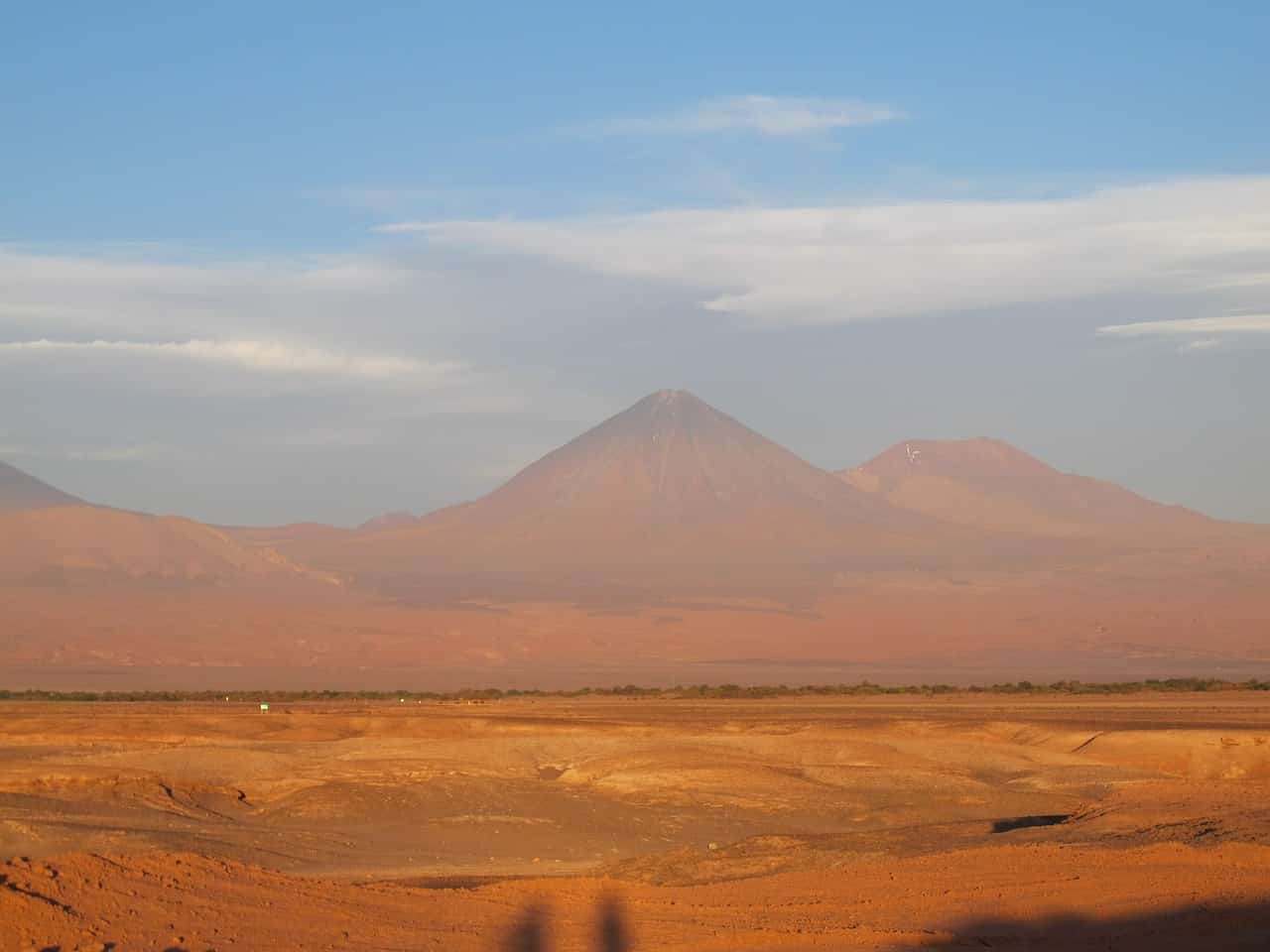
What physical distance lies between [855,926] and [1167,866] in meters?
3.24

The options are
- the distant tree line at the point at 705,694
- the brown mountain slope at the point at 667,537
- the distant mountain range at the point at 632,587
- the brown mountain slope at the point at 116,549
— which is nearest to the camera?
the distant tree line at the point at 705,694

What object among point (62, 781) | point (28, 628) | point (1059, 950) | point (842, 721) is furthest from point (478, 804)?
point (28, 628)

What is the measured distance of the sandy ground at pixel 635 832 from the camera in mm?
12148

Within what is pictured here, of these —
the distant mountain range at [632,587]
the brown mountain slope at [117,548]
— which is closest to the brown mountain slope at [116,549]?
the brown mountain slope at [117,548]

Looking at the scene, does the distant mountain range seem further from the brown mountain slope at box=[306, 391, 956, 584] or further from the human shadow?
the human shadow

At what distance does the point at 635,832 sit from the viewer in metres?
21.8

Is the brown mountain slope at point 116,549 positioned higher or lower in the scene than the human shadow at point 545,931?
higher

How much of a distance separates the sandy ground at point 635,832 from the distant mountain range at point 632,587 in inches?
2898

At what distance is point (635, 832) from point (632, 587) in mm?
123182

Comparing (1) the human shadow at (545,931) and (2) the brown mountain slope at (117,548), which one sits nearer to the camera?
(1) the human shadow at (545,931)

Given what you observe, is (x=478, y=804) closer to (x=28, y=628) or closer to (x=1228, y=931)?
(x=1228, y=931)

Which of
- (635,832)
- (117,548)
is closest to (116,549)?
(117,548)

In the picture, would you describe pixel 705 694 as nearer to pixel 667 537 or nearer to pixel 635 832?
pixel 635 832

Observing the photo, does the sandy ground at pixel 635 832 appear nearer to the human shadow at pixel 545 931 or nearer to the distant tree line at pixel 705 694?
the human shadow at pixel 545 931
